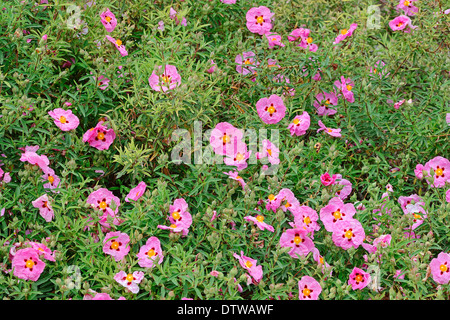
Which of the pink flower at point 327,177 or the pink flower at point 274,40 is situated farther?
the pink flower at point 274,40

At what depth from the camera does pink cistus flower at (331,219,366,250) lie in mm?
2412

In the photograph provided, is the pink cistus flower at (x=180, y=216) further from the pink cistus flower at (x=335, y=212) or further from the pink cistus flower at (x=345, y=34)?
the pink cistus flower at (x=345, y=34)

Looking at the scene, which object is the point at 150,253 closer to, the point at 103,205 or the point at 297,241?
the point at 103,205

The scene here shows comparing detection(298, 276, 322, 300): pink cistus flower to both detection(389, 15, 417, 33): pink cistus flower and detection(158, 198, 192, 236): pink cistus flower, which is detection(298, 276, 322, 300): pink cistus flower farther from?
detection(389, 15, 417, 33): pink cistus flower

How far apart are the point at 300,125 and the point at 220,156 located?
0.50 m

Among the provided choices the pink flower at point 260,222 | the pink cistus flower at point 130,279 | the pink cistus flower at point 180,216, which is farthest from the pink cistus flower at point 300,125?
the pink cistus flower at point 130,279

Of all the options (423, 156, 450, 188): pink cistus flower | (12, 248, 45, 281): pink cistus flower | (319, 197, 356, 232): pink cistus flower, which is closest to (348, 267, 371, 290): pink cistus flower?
(319, 197, 356, 232): pink cistus flower

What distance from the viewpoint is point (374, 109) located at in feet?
10.1

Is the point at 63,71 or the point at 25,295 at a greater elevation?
the point at 63,71

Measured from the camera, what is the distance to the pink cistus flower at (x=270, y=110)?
286 cm

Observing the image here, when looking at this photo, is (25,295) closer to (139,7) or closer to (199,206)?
(199,206)

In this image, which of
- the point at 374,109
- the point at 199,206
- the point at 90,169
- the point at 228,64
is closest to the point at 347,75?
the point at 374,109

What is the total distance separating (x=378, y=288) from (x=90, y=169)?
141cm

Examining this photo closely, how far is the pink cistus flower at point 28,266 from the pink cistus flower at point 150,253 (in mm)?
390
